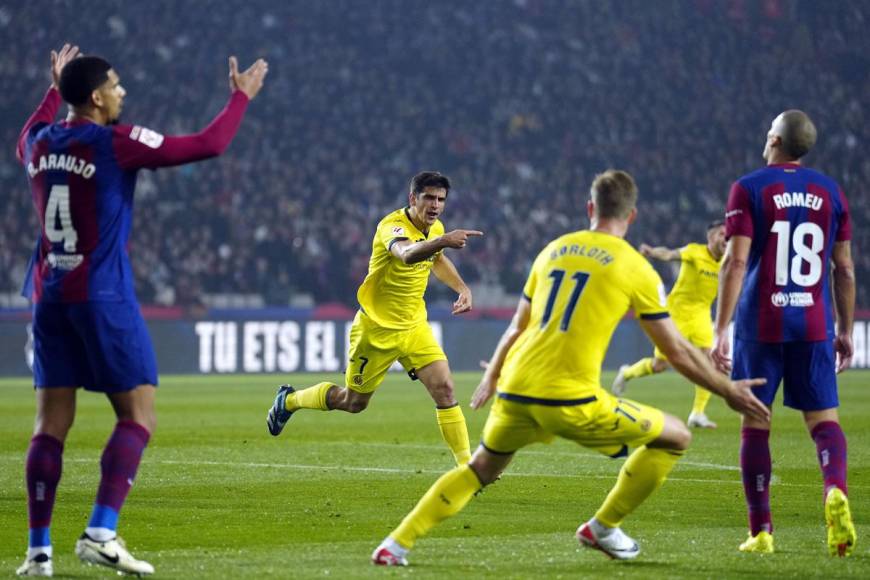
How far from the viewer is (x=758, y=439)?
6902 millimetres

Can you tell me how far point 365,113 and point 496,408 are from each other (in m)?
28.9

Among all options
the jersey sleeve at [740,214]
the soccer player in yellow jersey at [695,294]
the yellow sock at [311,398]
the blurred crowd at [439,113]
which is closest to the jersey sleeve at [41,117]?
the jersey sleeve at [740,214]

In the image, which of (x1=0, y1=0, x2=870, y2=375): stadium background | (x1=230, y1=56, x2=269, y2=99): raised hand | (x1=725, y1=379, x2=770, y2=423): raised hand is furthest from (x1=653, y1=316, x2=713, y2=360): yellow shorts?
(x1=0, y1=0, x2=870, y2=375): stadium background

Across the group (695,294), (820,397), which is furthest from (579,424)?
(695,294)

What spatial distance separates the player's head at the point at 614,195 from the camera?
598cm

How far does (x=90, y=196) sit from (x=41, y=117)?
0.66m

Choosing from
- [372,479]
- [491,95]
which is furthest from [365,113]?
[372,479]

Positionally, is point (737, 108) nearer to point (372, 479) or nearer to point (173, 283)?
point (173, 283)

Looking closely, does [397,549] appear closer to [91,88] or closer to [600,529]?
[600,529]

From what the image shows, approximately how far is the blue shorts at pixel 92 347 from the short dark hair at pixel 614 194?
197cm

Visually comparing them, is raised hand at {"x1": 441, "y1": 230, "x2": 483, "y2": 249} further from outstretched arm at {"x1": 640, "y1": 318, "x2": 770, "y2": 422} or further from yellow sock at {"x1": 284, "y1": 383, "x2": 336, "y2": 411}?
yellow sock at {"x1": 284, "y1": 383, "x2": 336, "y2": 411}

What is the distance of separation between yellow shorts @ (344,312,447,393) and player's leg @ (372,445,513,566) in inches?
147

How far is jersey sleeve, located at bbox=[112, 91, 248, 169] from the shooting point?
581 cm

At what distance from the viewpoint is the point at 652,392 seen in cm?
2198
